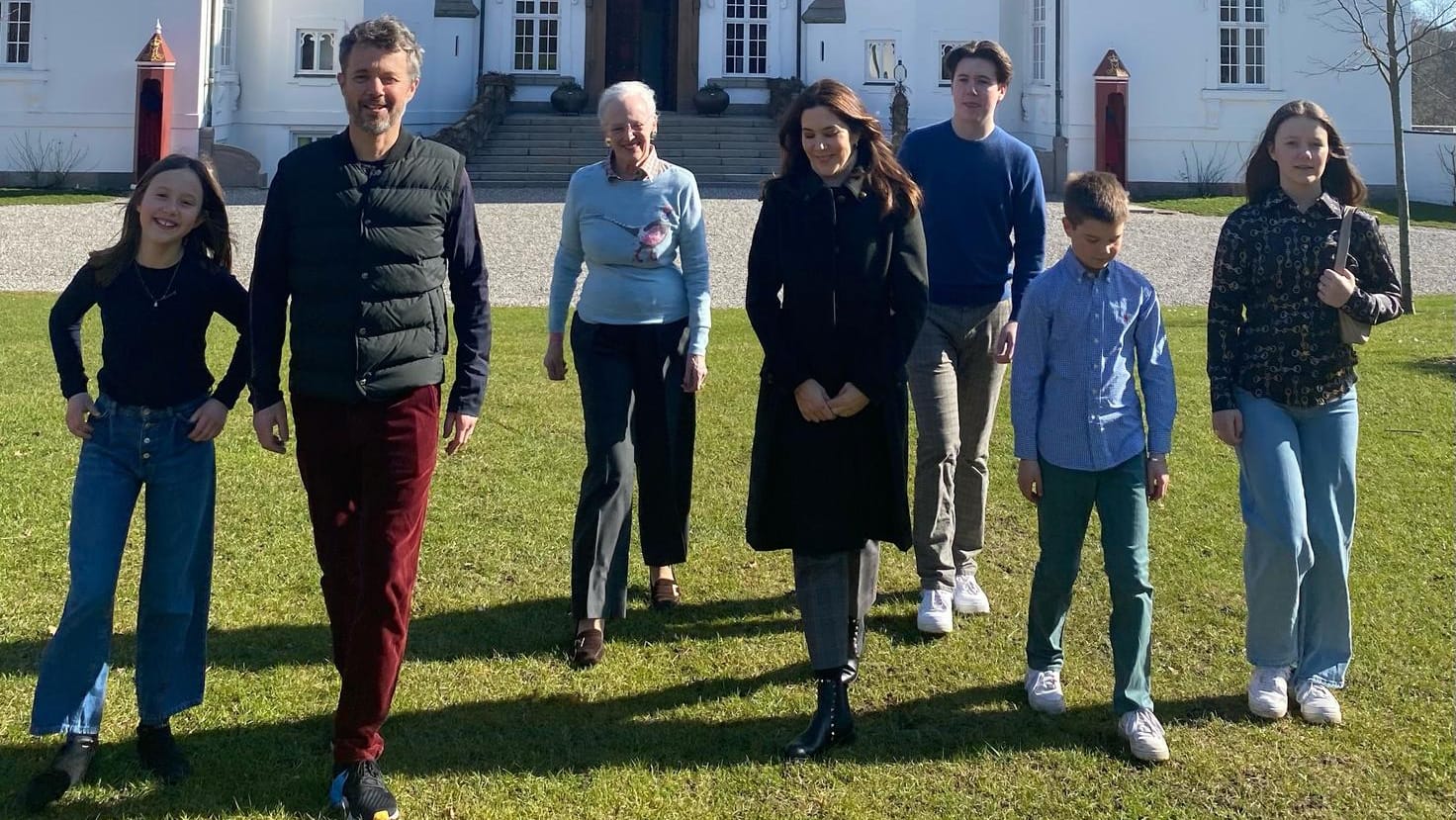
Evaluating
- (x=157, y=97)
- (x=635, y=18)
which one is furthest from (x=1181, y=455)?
(x=635, y=18)

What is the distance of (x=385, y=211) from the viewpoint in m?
3.89

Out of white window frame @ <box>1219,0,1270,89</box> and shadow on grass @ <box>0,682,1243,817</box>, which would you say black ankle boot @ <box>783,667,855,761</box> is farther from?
white window frame @ <box>1219,0,1270,89</box>

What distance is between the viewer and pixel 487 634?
5.37 meters

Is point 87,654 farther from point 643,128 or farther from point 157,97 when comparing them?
point 157,97

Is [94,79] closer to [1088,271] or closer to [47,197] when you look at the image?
[47,197]

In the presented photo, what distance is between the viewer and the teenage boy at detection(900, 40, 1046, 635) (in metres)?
5.40

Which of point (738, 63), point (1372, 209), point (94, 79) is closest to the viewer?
point (1372, 209)

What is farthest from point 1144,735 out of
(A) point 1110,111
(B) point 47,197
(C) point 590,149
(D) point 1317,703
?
(B) point 47,197

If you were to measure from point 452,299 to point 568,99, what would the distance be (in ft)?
80.1

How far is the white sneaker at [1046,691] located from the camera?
460 centimetres

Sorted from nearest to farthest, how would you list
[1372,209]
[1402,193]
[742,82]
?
1. [1402,193]
2. [1372,209]
3. [742,82]

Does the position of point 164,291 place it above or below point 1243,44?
below

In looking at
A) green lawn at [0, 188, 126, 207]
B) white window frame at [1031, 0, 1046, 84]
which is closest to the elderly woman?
green lawn at [0, 188, 126, 207]

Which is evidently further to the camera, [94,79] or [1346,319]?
[94,79]
